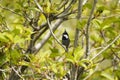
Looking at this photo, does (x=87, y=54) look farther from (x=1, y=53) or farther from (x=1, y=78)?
(x=1, y=78)

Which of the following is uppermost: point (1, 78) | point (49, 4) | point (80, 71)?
point (49, 4)

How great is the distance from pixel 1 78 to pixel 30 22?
53 centimetres

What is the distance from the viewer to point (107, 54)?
7.84 ft

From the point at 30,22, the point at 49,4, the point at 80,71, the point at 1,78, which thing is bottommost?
the point at 1,78

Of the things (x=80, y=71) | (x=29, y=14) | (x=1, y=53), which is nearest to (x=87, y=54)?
(x=80, y=71)

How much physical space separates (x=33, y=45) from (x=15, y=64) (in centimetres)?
44

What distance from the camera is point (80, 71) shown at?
218 centimetres

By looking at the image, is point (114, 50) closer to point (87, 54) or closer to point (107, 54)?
point (107, 54)

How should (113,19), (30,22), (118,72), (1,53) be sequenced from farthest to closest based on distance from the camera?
1. (30,22)
2. (1,53)
3. (118,72)
4. (113,19)

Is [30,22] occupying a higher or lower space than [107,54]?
Answer: higher

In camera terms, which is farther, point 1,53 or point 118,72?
point 1,53

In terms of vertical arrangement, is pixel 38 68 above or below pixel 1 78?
above

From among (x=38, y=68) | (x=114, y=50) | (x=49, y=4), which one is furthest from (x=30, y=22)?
(x=114, y=50)

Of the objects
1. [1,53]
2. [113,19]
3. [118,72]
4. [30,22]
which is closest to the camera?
[113,19]
